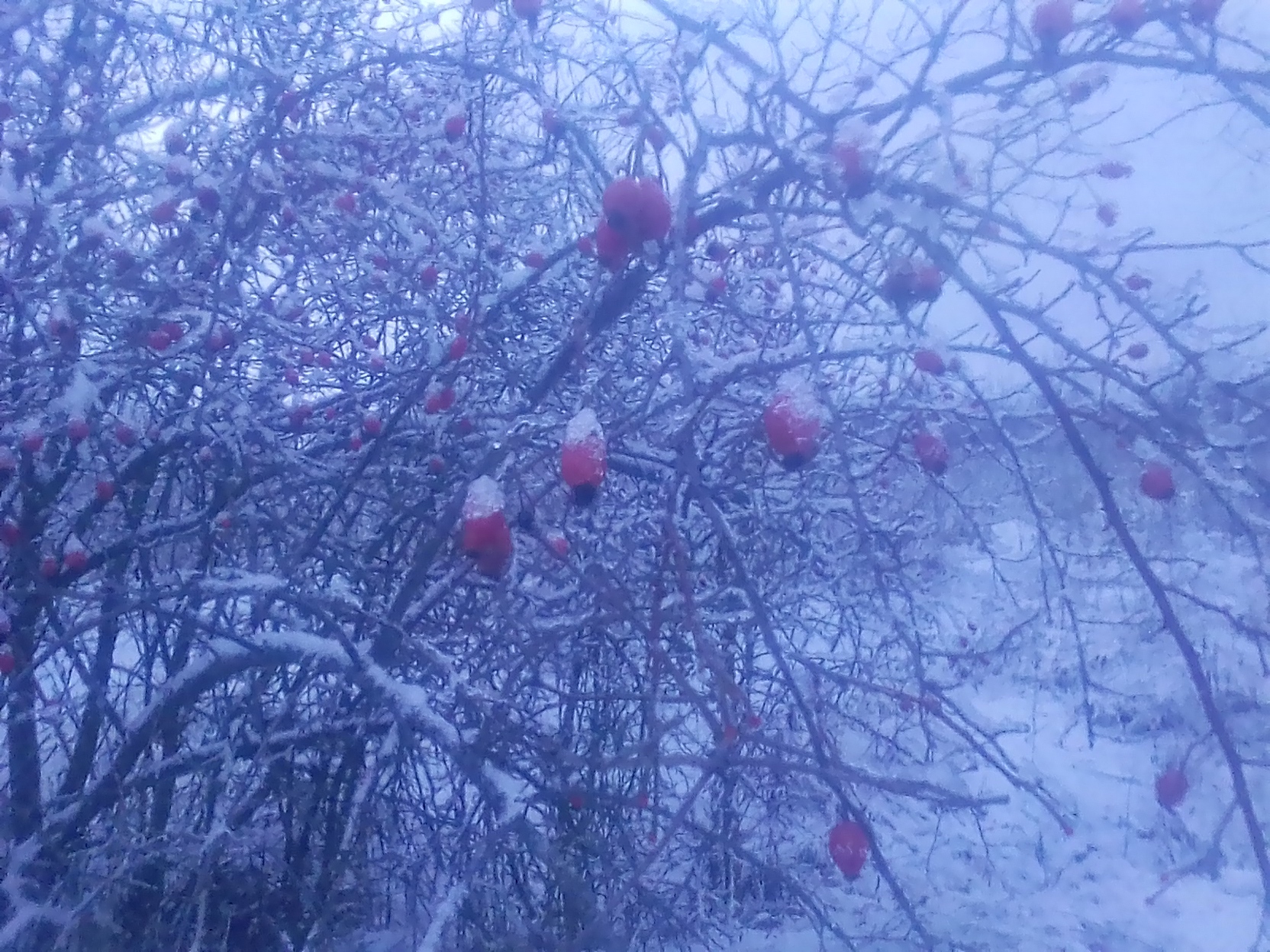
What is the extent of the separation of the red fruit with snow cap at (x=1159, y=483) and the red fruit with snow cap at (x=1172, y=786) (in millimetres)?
558

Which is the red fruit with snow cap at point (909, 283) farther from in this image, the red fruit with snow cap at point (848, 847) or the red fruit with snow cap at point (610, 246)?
the red fruit with snow cap at point (848, 847)

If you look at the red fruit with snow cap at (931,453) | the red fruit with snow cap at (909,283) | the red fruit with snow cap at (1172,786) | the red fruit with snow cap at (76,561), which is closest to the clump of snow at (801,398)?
the red fruit with snow cap at (909,283)

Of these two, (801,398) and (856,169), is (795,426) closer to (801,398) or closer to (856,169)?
(801,398)

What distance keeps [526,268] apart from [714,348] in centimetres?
88

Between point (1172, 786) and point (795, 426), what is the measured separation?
1216 mm

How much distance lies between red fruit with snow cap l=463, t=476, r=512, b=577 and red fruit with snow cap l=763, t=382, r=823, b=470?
449mm

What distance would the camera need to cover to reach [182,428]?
106 inches

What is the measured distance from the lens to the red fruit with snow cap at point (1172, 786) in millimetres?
1981

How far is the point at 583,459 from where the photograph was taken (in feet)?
5.09

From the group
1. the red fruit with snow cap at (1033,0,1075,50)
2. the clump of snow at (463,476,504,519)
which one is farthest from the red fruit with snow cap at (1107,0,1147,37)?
the clump of snow at (463,476,504,519)

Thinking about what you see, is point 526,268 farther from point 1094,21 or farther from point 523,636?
point 1094,21

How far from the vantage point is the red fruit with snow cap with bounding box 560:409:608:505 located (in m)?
1.55

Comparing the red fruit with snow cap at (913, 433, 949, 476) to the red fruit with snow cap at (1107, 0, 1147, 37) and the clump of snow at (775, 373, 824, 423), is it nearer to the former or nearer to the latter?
the clump of snow at (775, 373, 824, 423)

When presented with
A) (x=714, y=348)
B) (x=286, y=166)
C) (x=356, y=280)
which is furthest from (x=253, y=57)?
(x=714, y=348)
